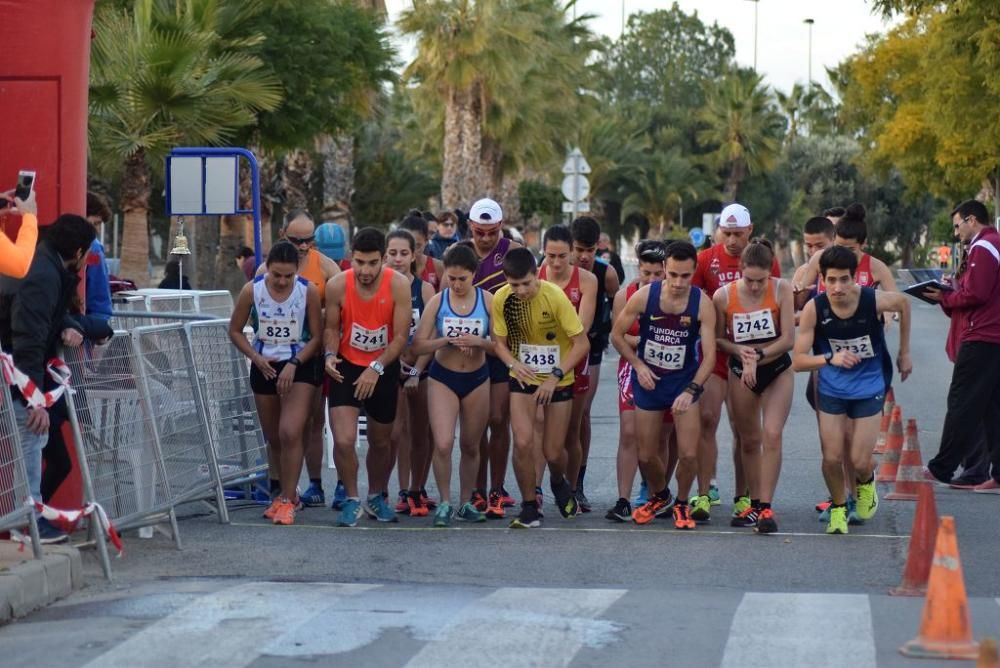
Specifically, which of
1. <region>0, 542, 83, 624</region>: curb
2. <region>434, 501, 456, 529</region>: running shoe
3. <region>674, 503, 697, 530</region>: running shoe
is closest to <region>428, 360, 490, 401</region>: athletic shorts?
<region>434, 501, 456, 529</region>: running shoe

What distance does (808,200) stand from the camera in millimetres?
90938

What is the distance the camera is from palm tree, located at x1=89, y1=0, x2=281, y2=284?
21.6 m

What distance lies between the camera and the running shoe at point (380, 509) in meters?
11.0

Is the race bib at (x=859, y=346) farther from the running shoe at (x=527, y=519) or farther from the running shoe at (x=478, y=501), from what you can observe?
the running shoe at (x=478, y=501)

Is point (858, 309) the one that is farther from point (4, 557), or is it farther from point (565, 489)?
point (4, 557)

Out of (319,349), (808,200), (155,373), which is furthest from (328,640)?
(808,200)

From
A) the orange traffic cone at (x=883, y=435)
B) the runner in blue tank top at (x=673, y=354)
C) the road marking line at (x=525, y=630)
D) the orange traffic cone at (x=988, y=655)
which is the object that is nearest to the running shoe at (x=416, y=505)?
the runner in blue tank top at (x=673, y=354)

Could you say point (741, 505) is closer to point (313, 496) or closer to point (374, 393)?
point (374, 393)

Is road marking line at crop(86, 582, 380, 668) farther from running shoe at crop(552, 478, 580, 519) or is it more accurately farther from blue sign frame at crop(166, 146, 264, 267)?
blue sign frame at crop(166, 146, 264, 267)

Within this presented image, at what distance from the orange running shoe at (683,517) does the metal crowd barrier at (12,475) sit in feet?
13.6

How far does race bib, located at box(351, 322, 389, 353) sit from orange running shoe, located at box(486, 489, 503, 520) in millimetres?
1298

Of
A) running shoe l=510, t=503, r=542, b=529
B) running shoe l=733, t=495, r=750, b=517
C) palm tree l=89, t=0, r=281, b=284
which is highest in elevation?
palm tree l=89, t=0, r=281, b=284

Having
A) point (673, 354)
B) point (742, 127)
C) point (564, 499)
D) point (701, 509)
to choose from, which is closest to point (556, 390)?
point (673, 354)

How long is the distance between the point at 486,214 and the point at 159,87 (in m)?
11.3
